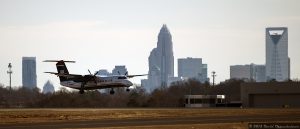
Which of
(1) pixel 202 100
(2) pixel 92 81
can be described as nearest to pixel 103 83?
(2) pixel 92 81

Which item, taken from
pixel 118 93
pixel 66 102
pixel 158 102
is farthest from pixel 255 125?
pixel 118 93

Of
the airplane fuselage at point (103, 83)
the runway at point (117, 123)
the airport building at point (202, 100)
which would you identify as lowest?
the runway at point (117, 123)

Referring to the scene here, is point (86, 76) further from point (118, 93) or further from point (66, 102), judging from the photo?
point (118, 93)

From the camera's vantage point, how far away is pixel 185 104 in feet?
504

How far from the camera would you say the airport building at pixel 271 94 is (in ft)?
454

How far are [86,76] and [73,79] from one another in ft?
11.7

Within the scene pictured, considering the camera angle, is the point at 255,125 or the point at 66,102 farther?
the point at 66,102

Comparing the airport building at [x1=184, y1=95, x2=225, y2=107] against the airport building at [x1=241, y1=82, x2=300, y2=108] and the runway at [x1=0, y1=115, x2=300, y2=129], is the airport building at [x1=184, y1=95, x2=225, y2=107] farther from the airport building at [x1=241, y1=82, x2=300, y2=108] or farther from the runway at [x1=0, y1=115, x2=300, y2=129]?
the runway at [x1=0, y1=115, x2=300, y2=129]

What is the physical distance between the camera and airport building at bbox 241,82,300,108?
138 meters

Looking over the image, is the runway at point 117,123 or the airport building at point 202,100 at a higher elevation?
the airport building at point 202,100

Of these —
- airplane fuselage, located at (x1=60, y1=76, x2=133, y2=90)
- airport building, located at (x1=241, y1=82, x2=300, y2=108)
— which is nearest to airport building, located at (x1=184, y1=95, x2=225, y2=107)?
airport building, located at (x1=241, y1=82, x2=300, y2=108)

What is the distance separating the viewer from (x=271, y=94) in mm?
140625

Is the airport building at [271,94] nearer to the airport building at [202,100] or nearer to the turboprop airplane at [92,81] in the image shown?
the airport building at [202,100]

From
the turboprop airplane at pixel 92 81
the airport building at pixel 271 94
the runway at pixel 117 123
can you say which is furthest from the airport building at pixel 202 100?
the runway at pixel 117 123
